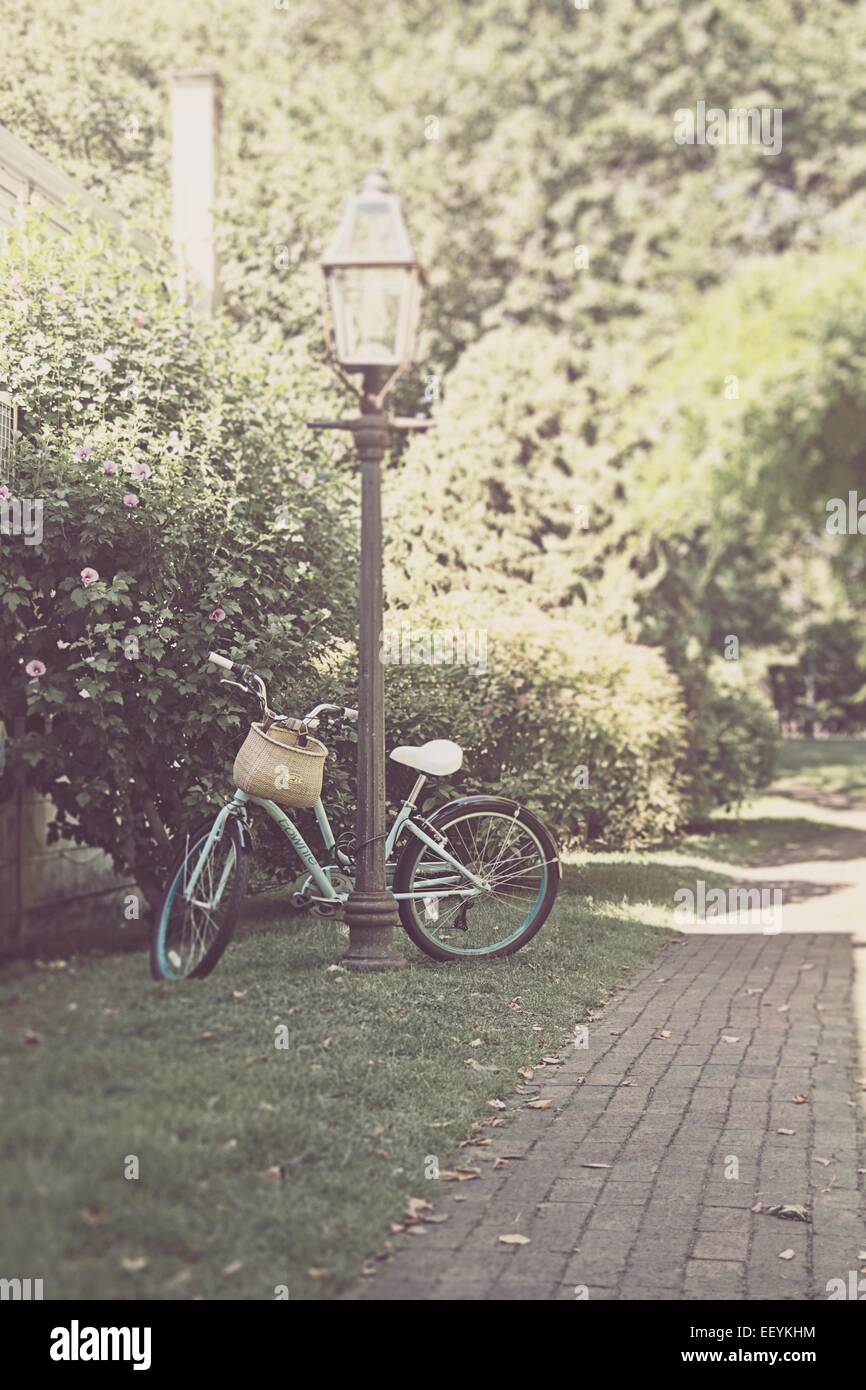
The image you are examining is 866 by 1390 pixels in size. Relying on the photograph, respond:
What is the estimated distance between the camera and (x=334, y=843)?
620cm

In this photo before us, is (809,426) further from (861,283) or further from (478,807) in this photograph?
(478,807)

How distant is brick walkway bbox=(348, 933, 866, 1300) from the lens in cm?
391

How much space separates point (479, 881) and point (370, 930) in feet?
2.04

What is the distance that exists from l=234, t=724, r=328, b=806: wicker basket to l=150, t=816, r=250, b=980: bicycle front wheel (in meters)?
0.40

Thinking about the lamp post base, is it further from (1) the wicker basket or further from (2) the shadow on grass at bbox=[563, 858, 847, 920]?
(2) the shadow on grass at bbox=[563, 858, 847, 920]

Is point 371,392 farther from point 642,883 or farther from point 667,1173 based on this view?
point 642,883

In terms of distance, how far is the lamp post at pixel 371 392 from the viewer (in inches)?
222

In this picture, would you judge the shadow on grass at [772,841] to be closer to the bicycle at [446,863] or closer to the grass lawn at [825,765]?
the bicycle at [446,863]

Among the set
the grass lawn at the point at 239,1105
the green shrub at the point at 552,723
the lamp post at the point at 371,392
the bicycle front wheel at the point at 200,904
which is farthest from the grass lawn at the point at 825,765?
the bicycle front wheel at the point at 200,904

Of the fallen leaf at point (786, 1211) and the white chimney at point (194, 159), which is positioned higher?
the white chimney at point (194, 159)

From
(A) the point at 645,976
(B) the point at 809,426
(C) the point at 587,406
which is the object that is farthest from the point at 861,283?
(A) the point at 645,976

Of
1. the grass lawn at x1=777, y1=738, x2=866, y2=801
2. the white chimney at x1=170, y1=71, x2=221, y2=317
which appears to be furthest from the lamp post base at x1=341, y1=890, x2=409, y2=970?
the grass lawn at x1=777, y1=738, x2=866, y2=801

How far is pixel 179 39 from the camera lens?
704 inches

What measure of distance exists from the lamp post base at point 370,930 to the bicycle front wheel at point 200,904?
50.1 inches
